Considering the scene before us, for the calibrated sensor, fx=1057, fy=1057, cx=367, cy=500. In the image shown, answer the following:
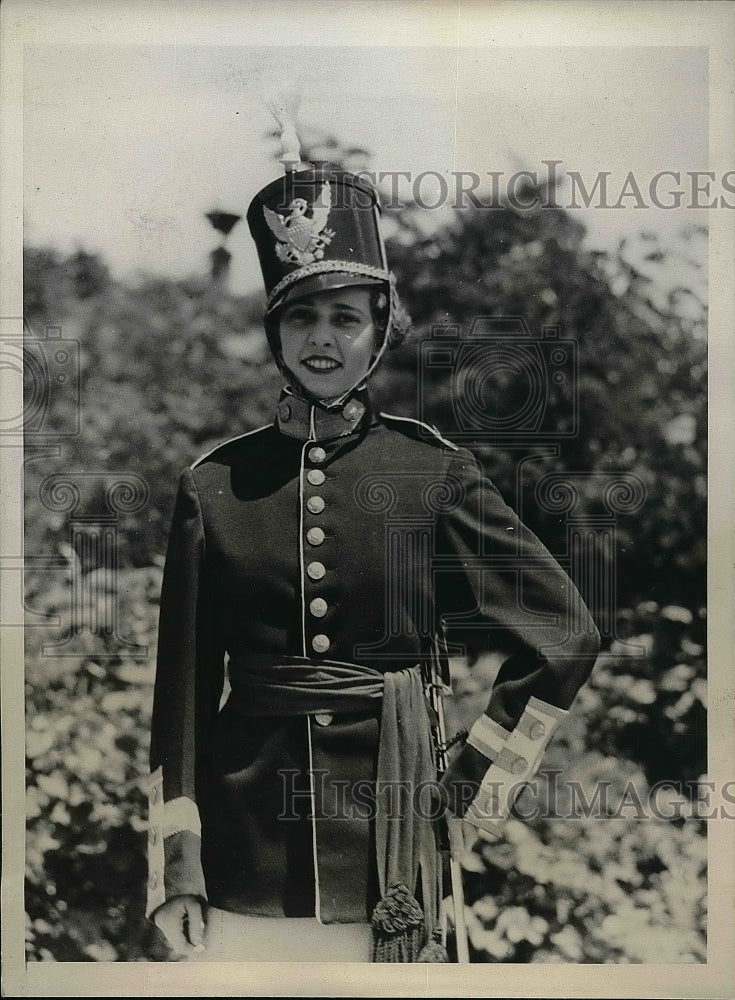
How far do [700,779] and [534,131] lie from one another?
1.57 meters

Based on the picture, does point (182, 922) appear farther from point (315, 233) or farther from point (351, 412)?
point (315, 233)

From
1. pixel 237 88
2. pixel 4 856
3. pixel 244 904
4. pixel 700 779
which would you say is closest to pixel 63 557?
pixel 4 856

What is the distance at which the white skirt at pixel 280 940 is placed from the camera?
8.00 ft

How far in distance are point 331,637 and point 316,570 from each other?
16 centimetres

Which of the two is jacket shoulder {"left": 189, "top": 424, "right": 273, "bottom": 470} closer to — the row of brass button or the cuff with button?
the row of brass button

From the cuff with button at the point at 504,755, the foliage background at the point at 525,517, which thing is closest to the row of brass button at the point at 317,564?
the foliage background at the point at 525,517

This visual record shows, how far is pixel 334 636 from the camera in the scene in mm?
2379

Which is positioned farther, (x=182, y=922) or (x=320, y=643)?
(x=182, y=922)

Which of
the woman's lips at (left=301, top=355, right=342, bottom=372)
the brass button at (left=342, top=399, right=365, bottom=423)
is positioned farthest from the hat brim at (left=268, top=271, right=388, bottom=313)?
the brass button at (left=342, top=399, right=365, bottom=423)

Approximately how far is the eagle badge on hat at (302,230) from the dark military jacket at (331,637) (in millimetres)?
337

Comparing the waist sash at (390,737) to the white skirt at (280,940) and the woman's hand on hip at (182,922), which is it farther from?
the woman's hand on hip at (182,922)

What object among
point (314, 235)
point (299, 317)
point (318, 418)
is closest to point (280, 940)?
point (318, 418)

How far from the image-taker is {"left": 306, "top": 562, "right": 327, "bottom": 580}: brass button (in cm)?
237

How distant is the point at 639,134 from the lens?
247cm
